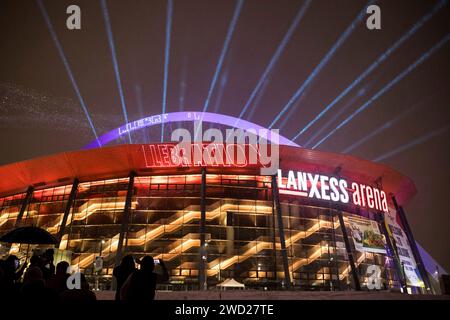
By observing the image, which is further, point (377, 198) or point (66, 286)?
point (377, 198)

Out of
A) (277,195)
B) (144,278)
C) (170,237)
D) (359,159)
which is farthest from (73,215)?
(144,278)

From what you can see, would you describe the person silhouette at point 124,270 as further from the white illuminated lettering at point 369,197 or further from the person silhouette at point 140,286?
the white illuminated lettering at point 369,197

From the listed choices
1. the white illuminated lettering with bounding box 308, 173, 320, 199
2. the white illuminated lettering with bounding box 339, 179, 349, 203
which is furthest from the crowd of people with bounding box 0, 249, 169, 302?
the white illuminated lettering with bounding box 339, 179, 349, 203

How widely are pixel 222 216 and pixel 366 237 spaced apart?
1283cm

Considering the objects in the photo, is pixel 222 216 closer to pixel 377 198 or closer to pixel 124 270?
pixel 377 198

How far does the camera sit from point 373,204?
31531 millimetres

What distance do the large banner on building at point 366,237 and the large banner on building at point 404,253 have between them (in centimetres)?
186

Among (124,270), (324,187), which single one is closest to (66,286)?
(124,270)

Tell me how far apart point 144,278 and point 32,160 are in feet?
95.0

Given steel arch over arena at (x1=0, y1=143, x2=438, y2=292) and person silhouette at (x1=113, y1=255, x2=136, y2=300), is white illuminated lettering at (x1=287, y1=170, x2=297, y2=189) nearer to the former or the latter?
steel arch over arena at (x1=0, y1=143, x2=438, y2=292)

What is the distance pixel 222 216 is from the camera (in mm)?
30000

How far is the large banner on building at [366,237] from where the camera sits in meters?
30.5

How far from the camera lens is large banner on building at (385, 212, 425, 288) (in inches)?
1278

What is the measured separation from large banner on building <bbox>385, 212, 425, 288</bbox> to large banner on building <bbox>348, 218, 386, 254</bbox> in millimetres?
1859
